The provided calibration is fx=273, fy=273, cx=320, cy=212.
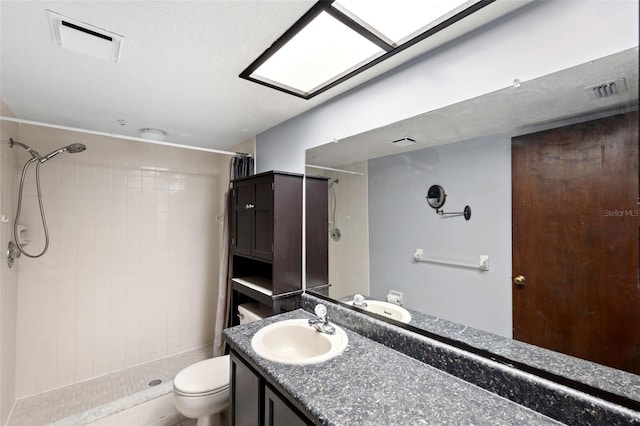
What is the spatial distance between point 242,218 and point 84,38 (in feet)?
4.75

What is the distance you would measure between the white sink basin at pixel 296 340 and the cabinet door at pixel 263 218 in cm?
53

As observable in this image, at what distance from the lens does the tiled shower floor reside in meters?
1.99

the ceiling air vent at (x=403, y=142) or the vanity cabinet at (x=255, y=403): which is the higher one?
the ceiling air vent at (x=403, y=142)

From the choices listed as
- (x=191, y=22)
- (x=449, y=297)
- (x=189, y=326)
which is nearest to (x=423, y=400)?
(x=449, y=297)

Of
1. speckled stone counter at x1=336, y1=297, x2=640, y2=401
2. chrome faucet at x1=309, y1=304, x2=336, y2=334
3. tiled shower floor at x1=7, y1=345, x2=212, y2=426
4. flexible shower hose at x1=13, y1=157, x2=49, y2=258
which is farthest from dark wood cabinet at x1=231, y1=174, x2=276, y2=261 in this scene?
flexible shower hose at x1=13, y1=157, x2=49, y2=258

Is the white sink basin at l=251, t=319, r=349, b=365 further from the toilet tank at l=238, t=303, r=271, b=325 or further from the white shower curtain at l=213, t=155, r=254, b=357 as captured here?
the white shower curtain at l=213, t=155, r=254, b=357

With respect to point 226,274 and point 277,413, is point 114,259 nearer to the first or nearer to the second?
point 226,274

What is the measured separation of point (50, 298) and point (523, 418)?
3.28 meters

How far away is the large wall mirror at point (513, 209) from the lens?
85 cm

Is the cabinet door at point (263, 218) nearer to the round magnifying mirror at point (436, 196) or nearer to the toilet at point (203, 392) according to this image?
the toilet at point (203, 392)

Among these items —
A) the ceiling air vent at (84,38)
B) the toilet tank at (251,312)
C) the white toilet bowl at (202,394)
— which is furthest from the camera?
the toilet tank at (251,312)

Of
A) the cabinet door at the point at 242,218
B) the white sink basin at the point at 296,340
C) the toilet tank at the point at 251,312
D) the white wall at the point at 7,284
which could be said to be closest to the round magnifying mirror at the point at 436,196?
the white sink basin at the point at 296,340

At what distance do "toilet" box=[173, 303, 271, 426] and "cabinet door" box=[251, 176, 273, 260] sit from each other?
0.80 m

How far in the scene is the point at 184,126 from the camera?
2.37 metres
